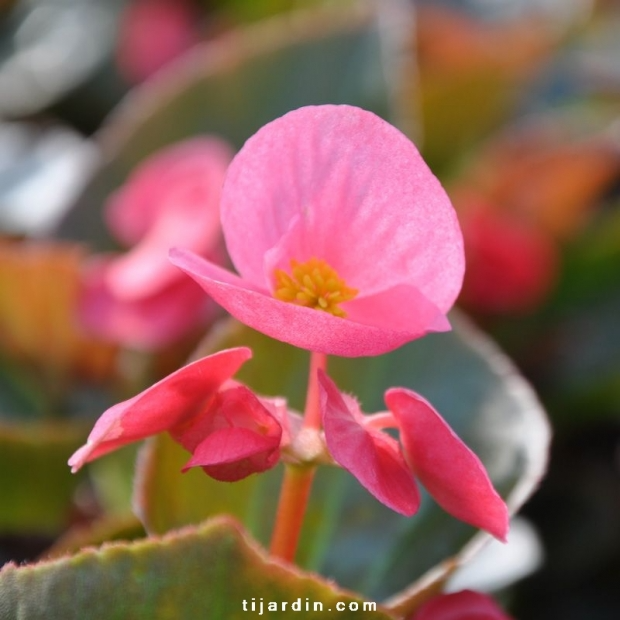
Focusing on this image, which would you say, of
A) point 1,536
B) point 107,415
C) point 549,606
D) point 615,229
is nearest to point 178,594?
point 107,415

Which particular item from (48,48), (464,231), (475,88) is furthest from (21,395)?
(48,48)

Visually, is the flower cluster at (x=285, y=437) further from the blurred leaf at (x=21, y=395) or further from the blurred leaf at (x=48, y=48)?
the blurred leaf at (x=48, y=48)

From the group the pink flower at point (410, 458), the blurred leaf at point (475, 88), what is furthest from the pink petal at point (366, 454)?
the blurred leaf at point (475, 88)

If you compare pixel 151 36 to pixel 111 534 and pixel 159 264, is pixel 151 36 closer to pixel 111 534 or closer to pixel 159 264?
pixel 159 264

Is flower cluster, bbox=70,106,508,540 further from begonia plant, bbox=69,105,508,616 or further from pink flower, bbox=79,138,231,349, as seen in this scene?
pink flower, bbox=79,138,231,349

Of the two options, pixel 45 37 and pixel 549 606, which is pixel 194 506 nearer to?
pixel 549 606
